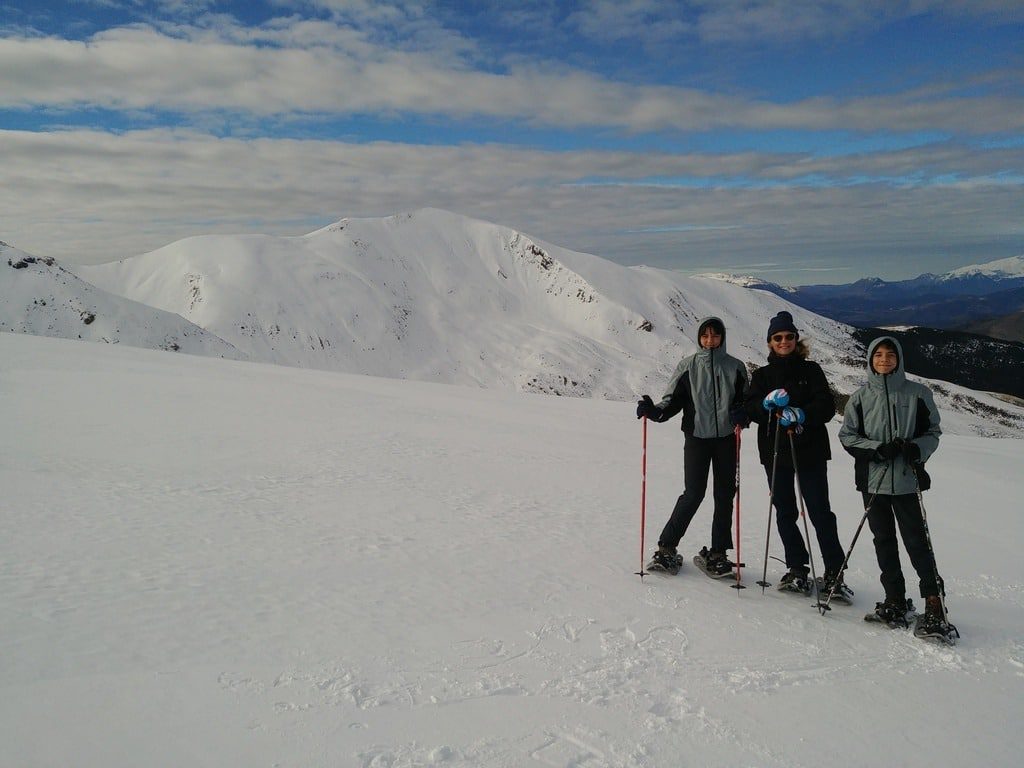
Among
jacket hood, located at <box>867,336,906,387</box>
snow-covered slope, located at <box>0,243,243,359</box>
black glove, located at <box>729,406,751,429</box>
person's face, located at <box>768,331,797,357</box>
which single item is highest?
snow-covered slope, located at <box>0,243,243,359</box>

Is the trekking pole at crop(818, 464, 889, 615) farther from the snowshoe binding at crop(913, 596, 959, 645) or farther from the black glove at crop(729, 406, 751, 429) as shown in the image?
the black glove at crop(729, 406, 751, 429)

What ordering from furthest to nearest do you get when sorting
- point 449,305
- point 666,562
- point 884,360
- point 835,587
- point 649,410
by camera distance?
point 449,305, point 666,562, point 649,410, point 835,587, point 884,360

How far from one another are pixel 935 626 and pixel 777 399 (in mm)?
2269

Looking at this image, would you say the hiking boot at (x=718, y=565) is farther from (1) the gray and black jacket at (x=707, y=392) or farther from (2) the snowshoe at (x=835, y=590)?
(1) the gray and black jacket at (x=707, y=392)

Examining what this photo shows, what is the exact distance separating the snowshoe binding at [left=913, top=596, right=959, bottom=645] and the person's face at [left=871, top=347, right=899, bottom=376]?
6.51ft

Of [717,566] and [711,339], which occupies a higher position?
[711,339]

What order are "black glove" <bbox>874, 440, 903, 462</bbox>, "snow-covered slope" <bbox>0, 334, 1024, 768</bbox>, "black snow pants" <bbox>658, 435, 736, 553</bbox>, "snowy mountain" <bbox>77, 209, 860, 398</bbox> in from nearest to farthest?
1. "snow-covered slope" <bbox>0, 334, 1024, 768</bbox>
2. "black glove" <bbox>874, 440, 903, 462</bbox>
3. "black snow pants" <bbox>658, 435, 736, 553</bbox>
4. "snowy mountain" <bbox>77, 209, 860, 398</bbox>

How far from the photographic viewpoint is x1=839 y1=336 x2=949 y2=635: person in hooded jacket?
17.9 feet

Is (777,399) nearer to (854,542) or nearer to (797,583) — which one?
(854,542)

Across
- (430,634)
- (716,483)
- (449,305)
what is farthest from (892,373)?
(449,305)

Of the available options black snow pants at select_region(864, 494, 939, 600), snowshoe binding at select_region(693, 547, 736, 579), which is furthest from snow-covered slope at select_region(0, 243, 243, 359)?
black snow pants at select_region(864, 494, 939, 600)

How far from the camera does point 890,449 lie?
17.8ft

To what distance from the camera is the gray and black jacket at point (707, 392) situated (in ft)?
21.0

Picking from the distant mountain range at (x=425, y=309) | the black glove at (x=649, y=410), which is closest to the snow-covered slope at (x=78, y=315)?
the distant mountain range at (x=425, y=309)
